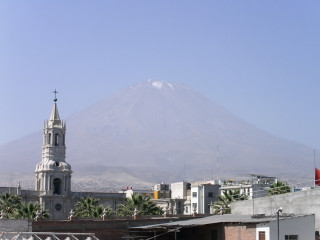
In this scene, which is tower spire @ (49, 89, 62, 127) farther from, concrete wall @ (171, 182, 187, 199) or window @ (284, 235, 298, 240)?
window @ (284, 235, 298, 240)

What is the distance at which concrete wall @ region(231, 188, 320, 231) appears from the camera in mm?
60322

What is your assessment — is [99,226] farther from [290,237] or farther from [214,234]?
[290,237]

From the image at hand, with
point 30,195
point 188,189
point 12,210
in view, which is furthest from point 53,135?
point 12,210

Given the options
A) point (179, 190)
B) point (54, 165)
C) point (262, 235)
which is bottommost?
point (262, 235)

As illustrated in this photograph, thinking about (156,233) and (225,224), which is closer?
(225,224)

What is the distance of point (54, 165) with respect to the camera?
143m

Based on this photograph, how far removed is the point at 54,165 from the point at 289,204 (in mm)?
85524

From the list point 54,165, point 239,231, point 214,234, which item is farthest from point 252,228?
point 54,165

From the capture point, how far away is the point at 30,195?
136500 mm

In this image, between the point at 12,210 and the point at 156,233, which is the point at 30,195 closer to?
the point at 12,210

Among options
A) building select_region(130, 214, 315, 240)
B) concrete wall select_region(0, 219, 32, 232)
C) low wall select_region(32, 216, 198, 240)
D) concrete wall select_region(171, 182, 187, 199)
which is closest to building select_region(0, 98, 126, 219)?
concrete wall select_region(171, 182, 187, 199)

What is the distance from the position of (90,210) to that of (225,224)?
105ft

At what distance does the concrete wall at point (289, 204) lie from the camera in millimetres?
60322

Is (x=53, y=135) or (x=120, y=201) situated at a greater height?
(x=53, y=135)
